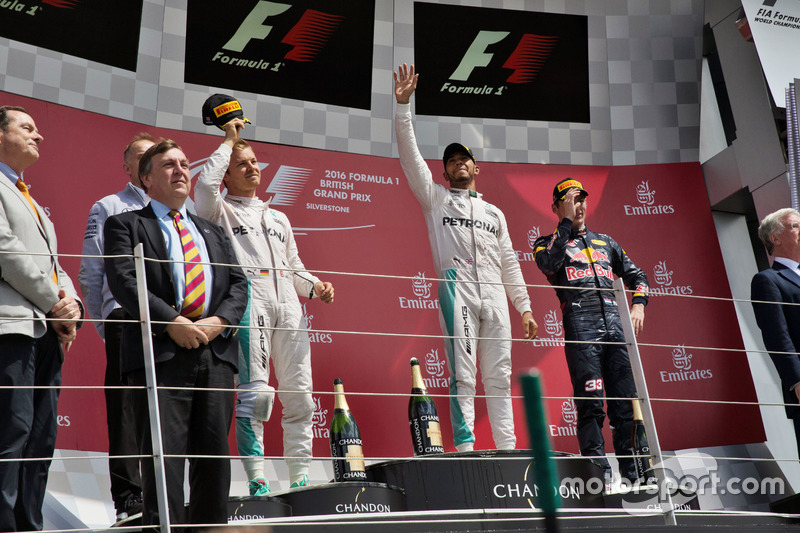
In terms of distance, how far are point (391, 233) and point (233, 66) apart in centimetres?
135

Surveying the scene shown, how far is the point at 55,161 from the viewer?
4.50m

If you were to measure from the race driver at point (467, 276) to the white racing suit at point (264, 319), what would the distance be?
0.62 m

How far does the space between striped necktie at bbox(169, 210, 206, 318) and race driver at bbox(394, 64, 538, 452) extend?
1.40 meters

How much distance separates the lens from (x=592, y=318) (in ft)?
12.4

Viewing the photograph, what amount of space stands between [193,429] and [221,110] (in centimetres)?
168

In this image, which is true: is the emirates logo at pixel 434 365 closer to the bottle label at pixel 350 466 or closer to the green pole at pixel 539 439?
the bottle label at pixel 350 466

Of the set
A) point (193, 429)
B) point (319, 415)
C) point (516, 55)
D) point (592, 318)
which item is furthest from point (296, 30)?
point (193, 429)

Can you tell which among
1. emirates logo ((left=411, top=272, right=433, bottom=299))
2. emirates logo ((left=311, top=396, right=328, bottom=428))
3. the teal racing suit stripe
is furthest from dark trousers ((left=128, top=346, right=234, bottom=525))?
emirates logo ((left=411, top=272, right=433, bottom=299))

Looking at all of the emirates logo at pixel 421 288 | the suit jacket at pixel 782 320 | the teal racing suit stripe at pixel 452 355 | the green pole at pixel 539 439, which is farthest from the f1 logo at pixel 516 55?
the green pole at pixel 539 439

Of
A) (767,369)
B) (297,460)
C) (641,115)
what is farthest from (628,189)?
(297,460)

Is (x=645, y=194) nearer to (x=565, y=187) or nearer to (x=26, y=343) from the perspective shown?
(x=565, y=187)

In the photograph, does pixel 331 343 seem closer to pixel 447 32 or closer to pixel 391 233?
pixel 391 233

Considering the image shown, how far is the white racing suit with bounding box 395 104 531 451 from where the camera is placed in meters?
3.59

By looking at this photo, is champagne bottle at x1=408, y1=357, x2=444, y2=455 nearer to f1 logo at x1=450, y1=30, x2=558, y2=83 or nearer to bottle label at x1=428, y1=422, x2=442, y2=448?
bottle label at x1=428, y1=422, x2=442, y2=448
